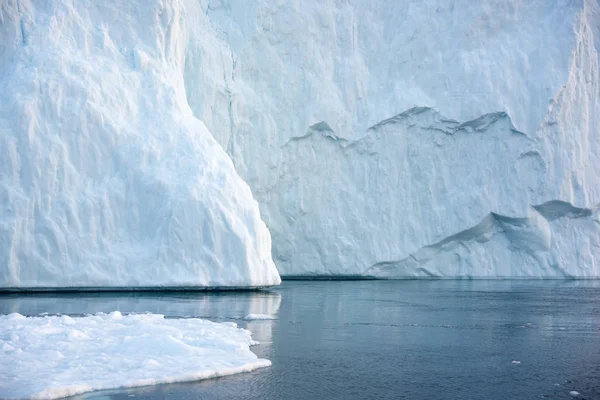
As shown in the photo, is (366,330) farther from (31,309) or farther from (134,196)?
(134,196)

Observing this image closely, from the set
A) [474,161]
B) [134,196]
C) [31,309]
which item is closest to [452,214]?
[474,161]

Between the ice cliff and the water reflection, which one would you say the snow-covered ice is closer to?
the water reflection

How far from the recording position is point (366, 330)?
946cm

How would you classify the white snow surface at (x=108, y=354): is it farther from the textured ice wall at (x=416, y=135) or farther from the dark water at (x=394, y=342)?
the textured ice wall at (x=416, y=135)

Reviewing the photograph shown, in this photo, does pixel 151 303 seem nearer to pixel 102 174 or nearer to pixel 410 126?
pixel 102 174

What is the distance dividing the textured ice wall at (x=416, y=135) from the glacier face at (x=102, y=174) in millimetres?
5445

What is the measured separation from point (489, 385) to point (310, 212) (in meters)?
17.1

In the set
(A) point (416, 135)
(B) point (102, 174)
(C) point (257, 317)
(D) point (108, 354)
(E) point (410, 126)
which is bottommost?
(D) point (108, 354)

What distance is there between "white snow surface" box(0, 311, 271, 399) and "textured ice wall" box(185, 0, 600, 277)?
14.3 meters

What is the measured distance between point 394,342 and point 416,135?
16.1 meters

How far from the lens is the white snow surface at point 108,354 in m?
5.57

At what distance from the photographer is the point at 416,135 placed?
77.9 feet

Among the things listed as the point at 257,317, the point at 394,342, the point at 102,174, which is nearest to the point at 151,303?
the point at 257,317

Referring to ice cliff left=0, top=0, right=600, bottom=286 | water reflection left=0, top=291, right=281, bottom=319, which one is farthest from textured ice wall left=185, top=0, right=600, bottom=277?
water reflection left=0, top=291, right=281, bottom=319
